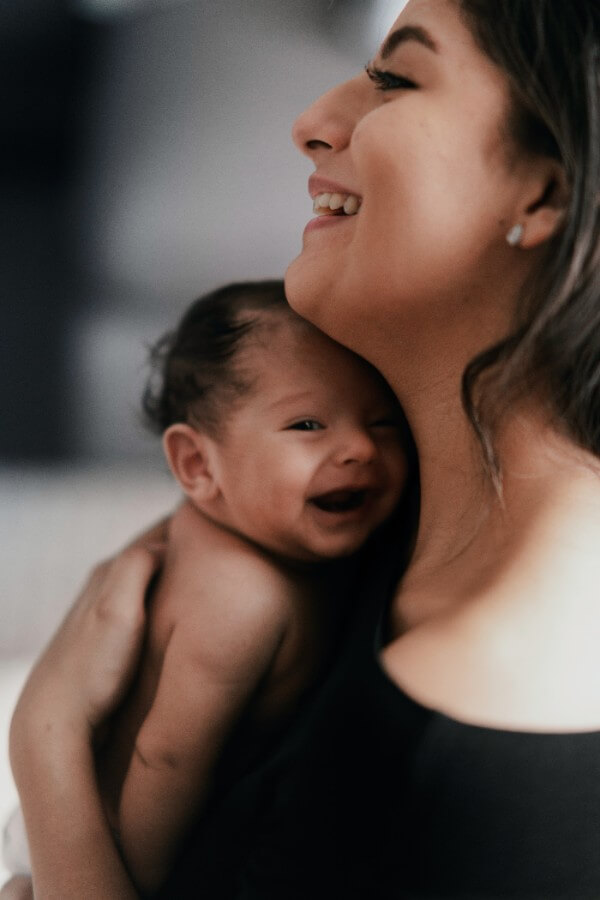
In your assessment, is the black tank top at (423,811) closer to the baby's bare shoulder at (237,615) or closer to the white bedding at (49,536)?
the baby's bare shoulder at (237,615)

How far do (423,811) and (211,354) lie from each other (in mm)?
415

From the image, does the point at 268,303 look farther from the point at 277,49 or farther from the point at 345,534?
the point at 277,49

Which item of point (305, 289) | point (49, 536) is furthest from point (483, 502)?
point (49, 536)

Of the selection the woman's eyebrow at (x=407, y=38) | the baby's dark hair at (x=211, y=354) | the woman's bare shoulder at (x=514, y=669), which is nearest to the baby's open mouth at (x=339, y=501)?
the baby's dark hair at (x=211, y=354)

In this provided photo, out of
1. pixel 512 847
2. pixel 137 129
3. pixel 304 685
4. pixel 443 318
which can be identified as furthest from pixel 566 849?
pixel 137 129

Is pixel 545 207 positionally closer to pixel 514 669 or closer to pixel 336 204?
pixel 336 204

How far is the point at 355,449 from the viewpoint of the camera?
699 millimetres

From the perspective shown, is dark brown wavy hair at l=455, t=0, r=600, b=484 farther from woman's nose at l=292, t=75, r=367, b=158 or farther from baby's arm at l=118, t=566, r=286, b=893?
baby's arm at l=118, t=566, r=286, b=893

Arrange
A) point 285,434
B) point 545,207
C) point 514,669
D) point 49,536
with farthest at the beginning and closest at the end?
point 49,536 < point 285,434 < point 545,207 < point 514,669

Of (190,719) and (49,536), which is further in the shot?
(49,536)

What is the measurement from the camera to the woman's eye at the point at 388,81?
64cm

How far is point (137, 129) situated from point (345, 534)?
0.49 meters

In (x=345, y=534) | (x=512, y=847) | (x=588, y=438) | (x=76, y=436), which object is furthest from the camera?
(x=76, y=436)

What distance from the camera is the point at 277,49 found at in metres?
0.91
